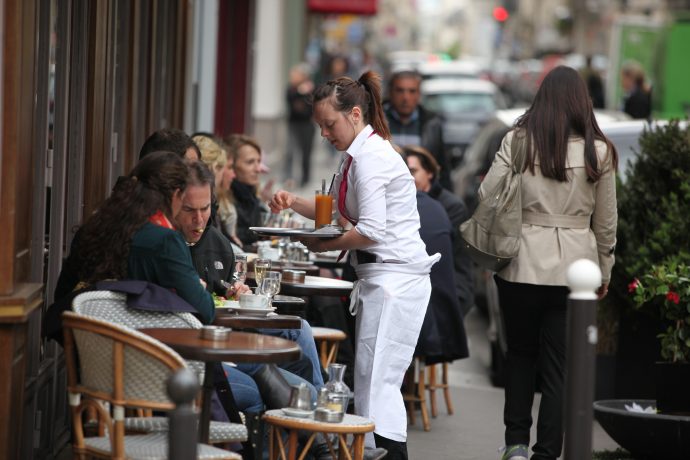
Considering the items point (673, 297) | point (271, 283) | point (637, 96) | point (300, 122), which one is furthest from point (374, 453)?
point (300, 122)

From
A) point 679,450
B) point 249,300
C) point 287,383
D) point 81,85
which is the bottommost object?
point 679,450

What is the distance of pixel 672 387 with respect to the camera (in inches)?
291

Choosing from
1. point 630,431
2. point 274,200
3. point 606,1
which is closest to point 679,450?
point 630,431

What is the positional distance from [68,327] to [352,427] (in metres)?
1.35

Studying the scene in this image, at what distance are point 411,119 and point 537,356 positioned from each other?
16.4 ft

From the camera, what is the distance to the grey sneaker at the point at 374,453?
240 inches

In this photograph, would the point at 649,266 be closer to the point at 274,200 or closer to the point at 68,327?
the point at 274,200

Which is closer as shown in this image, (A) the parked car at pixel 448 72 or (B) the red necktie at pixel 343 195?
(B) the red necktie at pixel 343 195

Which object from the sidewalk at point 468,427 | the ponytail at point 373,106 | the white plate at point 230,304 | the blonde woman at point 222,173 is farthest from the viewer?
the blonde woman at point 222,173

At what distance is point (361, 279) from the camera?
6.49 m

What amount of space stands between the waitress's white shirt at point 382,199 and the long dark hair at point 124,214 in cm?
109

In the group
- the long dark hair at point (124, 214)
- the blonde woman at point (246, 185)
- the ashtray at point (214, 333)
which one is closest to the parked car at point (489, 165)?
the blonde woman at point (246, 185)

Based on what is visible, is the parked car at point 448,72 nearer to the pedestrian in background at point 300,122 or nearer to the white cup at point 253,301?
the pedestrian in background at point 300,122

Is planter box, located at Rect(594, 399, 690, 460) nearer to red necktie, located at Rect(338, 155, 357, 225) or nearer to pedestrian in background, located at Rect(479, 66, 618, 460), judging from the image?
pedestrian in background, located at Rect(479, 66, 618, 460)
